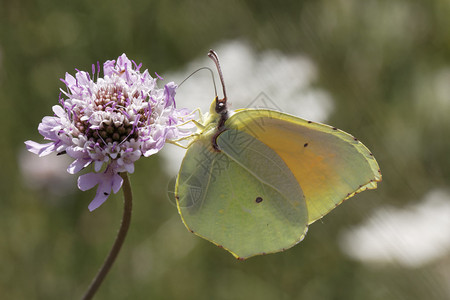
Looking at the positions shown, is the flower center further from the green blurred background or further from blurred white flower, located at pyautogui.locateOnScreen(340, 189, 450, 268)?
blurred white flower, located at pyautogui.locateOnScreen(340, 189, 450, 268)

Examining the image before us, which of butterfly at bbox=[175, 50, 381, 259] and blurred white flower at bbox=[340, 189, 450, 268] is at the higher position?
butterfly at bbox=[175, 50, 381, 259]

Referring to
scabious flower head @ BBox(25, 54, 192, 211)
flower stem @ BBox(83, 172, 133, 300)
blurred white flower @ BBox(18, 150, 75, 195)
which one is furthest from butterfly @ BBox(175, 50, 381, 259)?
blurred white flower @ BBox(18, 150, 75, 195)

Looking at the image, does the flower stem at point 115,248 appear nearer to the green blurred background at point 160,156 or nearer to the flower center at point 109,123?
the flower center at point 109,123

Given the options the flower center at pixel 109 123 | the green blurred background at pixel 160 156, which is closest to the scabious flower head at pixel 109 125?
the flower center at pixel 109 123

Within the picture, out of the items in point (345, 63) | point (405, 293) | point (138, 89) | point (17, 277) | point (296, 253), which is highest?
point (138, 89)

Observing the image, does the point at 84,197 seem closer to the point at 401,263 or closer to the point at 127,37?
the point at 127,37

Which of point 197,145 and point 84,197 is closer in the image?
point 197,145

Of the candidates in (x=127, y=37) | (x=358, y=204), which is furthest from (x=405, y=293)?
(x=127, y=37)
